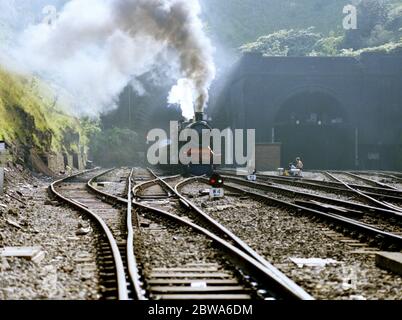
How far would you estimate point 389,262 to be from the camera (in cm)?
716

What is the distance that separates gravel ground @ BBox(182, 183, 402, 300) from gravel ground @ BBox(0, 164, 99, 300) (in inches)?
86.5

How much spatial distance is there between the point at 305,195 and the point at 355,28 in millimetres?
86659

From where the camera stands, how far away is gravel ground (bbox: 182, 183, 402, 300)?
6.12 metres

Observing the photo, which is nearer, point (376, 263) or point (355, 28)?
point (376, 263)

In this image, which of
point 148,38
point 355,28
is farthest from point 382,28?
point 148,38

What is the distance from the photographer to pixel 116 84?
51.4 meters

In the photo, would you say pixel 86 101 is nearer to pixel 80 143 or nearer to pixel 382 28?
pixel 80 143

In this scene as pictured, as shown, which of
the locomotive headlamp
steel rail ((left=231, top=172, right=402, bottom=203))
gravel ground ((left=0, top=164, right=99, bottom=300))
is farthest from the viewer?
the locomotive headlamp

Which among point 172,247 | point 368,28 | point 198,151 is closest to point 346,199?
point 172,247

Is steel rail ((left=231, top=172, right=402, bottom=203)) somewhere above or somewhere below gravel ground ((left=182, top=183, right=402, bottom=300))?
below

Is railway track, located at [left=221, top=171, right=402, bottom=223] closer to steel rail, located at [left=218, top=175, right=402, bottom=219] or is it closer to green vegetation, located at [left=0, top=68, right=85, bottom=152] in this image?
steel rail, located at [left=218, top=175, right=402, bottom=219]

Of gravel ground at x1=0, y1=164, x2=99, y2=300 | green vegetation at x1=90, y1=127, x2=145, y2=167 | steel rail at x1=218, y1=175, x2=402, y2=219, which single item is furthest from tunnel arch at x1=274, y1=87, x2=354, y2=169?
gravel ground at x1=0, y1=164, x2=99, y2=300

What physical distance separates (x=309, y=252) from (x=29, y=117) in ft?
83.3

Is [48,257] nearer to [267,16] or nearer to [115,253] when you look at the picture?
[115,253]
